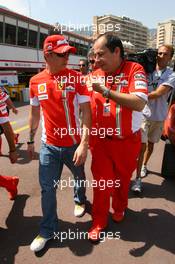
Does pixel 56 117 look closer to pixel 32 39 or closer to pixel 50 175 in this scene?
pixel 50 175

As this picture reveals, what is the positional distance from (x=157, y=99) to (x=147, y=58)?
0.64 m

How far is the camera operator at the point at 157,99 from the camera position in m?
3.92

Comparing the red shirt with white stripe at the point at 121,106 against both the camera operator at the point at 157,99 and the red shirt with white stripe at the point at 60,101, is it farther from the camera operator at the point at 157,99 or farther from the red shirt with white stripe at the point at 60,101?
the camera operator at the point at 157,99

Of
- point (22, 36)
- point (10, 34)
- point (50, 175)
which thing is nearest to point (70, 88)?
point (50, 175)

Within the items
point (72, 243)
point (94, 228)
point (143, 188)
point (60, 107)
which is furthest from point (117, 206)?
point (60, 107)

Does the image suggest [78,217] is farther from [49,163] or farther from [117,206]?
[49,163]

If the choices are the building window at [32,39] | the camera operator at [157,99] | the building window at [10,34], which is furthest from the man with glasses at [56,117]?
the building window at [32,39]

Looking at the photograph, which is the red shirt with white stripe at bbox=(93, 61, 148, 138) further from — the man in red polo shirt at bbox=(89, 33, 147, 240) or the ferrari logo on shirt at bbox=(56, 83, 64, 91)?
the ferrari logo on shirt at bbox=(56, 83, 64, 91)

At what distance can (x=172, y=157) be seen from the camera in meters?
4.60

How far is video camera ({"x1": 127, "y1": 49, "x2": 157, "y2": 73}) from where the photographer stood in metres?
3.95

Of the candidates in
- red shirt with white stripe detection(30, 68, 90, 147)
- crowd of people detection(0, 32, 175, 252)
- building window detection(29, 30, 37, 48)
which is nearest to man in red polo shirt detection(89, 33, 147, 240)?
crowd of people detection(0, 32, 175, 252)

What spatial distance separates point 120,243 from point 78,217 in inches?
26.8

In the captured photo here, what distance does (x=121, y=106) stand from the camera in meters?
2.84

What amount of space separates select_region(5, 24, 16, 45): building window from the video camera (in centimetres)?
2225
